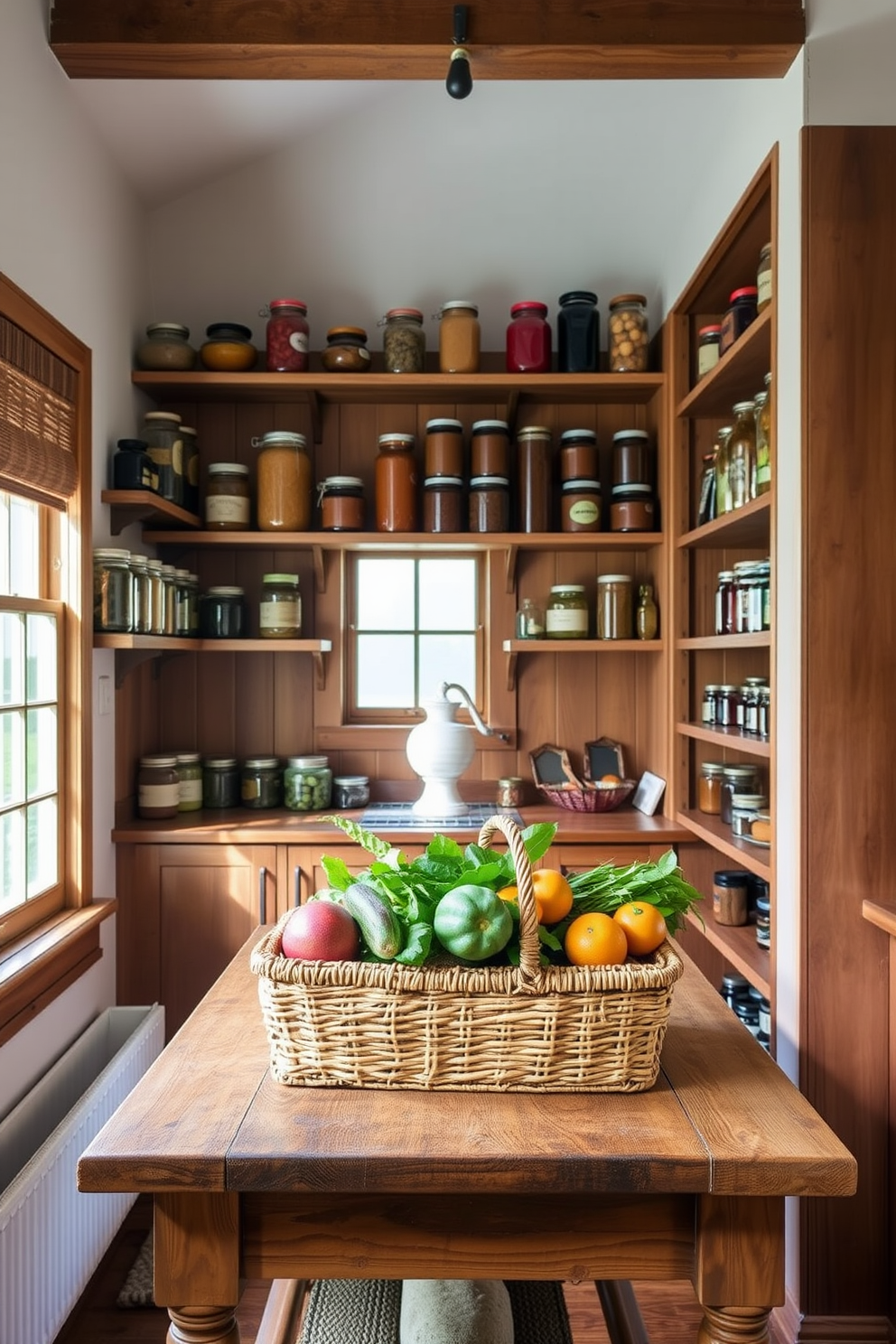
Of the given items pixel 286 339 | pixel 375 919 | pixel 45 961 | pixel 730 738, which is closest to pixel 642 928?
pixel 375 919

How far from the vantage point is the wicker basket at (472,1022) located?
3.70 ft

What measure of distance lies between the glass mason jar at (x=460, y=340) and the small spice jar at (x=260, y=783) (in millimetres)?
1311

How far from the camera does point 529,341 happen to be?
9.90 ft

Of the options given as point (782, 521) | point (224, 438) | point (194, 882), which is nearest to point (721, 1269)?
point (782, 521)

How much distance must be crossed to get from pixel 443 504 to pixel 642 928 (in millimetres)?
2021

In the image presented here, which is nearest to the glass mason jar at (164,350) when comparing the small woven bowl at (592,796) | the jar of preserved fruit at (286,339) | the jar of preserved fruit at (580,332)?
the jar of preserved fruit at (286,339)

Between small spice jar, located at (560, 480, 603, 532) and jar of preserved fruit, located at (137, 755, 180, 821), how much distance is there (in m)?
1.39

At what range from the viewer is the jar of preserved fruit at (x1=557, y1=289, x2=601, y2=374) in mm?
3039

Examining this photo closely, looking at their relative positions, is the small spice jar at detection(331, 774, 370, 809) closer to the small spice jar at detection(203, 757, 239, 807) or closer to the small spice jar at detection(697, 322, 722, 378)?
the small spice jar at detection(203, 757, 239, 807)

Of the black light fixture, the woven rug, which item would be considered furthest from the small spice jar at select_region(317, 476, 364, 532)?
the woven rug

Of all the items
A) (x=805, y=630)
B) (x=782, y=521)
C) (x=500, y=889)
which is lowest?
(x=500, y=889)

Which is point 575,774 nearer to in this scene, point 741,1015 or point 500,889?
point 741,1015

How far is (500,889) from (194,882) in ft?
5.78

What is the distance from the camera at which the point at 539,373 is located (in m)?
3.00
